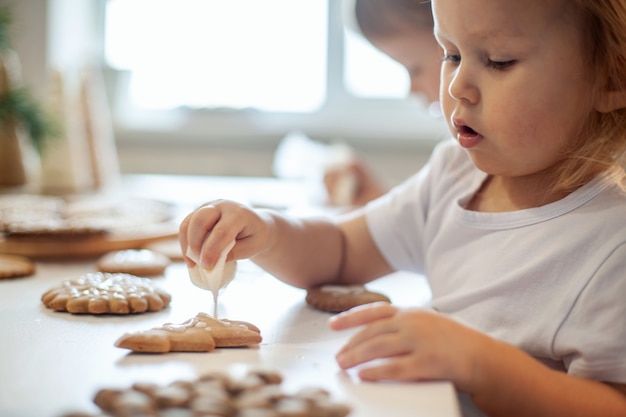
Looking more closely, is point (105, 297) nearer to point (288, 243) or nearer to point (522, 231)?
point (288, 243)

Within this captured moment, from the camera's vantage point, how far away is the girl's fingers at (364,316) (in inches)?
26.0

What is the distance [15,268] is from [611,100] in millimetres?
747

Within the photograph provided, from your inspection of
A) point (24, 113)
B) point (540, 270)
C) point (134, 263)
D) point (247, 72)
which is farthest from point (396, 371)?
point (247, 72)

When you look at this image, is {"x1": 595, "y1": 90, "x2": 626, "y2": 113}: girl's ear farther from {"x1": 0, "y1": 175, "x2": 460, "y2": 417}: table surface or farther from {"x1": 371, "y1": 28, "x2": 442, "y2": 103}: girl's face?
{"x1": 371, "y1": 28, "x2": 442, "y2": 103}: girl's face

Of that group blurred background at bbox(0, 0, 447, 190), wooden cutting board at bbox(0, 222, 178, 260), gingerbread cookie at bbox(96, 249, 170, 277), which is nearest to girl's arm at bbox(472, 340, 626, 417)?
gingerbread cookie at bbox(96, 249, 170, 277)

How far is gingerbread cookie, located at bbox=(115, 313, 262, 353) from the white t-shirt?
0.26 m

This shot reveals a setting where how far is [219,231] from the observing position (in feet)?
2.80

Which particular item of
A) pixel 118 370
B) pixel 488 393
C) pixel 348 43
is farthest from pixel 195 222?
pixel 348 43

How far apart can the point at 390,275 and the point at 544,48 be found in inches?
19.4

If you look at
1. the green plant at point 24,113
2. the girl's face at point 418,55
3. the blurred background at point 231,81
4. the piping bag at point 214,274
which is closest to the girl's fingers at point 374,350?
the piping bag at point 214,274

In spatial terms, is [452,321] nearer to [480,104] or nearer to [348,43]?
[480,104]

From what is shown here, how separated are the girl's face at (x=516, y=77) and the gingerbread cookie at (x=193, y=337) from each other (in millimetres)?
325

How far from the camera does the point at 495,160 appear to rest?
85cm

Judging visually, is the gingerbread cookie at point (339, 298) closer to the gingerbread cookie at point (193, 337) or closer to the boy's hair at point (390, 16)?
the gingerbread cookie at point (193, 337)
